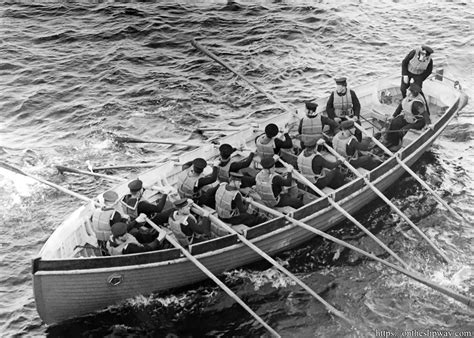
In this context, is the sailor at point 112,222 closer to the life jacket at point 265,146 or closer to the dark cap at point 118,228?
the dark cap at point 118,228

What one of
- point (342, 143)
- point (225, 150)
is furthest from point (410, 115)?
point (225, 150)

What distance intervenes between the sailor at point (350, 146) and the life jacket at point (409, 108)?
1.79 m

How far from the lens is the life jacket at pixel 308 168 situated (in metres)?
15.9

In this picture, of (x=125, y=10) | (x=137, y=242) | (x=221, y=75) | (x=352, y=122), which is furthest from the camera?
(x=125, y=10)

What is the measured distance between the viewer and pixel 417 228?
50.1ft

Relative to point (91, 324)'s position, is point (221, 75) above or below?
above

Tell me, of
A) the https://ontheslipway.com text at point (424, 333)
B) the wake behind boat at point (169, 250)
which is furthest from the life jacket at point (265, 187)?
the https://ontheslipway.com text at point (424, 333)

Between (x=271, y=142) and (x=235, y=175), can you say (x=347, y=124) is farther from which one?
(x=235, y=175)

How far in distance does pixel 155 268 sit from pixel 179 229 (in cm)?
106

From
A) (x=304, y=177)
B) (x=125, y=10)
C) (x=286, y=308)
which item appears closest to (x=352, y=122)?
(x=304, y=177)

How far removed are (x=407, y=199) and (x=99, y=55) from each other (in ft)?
49.2

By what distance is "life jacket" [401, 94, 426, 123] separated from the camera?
1786cm

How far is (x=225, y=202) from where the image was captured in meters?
14.6

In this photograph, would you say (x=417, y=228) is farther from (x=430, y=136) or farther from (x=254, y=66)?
(x=254, y=66)
